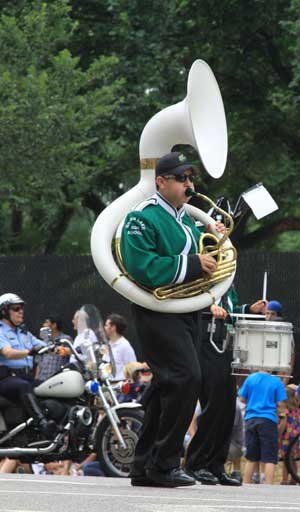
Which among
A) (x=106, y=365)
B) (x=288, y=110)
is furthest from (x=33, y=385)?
(x=288, y=110)

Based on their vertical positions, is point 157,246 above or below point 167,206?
below

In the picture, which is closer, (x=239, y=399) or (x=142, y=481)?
(x=142, y=481)

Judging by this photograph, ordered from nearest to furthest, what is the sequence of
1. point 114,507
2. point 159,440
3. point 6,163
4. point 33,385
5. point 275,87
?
point 114,507 → point 159,440 → point 33,385 → point 6,163 → point 275,87

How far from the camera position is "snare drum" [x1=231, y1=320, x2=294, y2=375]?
10055 mm

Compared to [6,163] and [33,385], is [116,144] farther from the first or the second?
[33,385]

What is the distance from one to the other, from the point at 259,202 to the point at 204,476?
1.76 meters

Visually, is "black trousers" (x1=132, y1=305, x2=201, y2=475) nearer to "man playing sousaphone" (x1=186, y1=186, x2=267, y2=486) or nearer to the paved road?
the paved road

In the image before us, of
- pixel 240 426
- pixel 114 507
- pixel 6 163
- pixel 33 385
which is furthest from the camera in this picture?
Answer: pixel 6 163

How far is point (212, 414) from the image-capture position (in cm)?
1000

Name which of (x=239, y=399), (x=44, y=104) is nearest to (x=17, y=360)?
(x=239, y=399)

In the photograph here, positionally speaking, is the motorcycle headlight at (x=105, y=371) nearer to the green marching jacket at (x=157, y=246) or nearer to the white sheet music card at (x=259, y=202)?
the white sheet music card at (x=259, y=202)

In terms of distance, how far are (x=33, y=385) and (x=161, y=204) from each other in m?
5.76

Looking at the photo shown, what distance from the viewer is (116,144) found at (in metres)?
25.0

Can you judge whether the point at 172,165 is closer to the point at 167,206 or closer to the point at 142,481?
the point at 167,206
